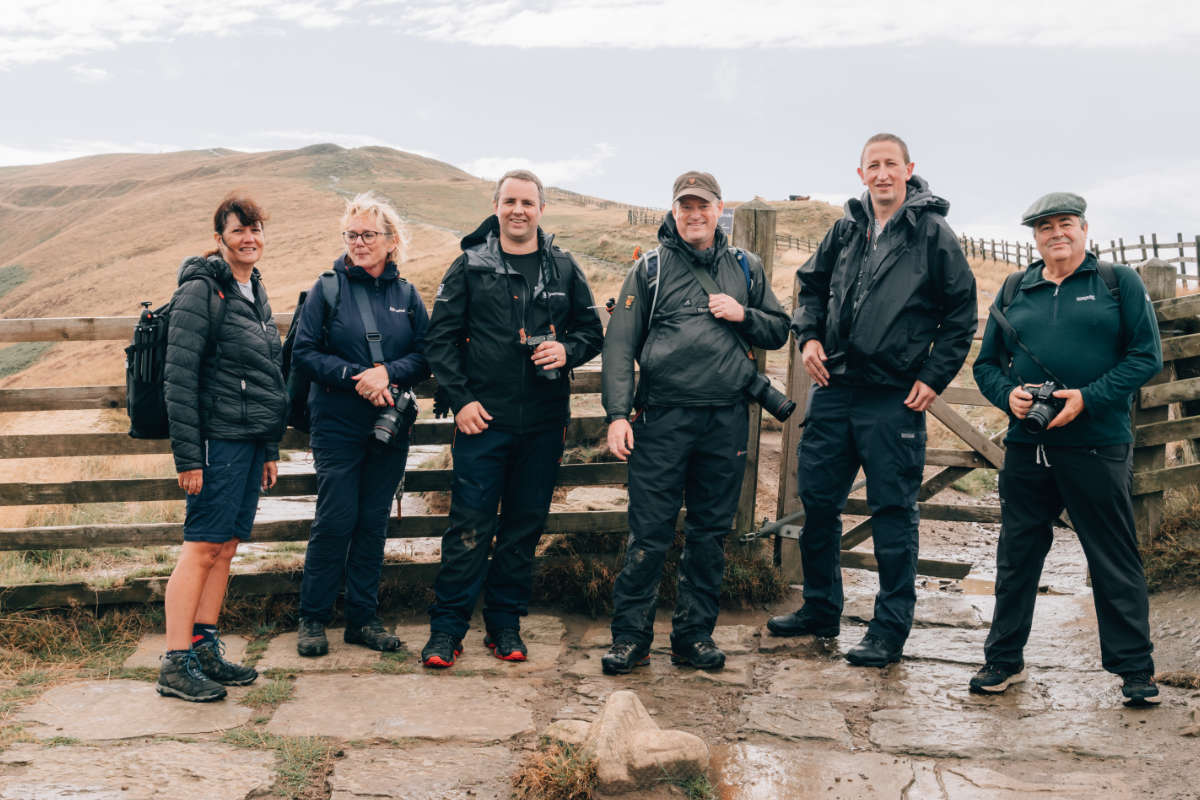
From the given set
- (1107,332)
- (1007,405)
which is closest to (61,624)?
(1007,405)

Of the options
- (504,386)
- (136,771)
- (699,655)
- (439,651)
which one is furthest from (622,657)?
(136,771)

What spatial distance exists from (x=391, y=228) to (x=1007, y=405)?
3099 mm

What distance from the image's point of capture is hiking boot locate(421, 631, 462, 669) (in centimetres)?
457

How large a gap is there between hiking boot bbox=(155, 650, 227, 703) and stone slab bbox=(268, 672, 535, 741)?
0.34 m

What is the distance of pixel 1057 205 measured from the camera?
4.01 meters

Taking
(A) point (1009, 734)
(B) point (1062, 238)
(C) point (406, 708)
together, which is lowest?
(A) point (1009, 734)

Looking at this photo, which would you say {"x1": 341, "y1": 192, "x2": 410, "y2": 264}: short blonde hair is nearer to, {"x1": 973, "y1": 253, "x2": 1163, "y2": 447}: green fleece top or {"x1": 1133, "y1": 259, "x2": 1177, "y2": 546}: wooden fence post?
{"x1": 973, "y1": 253, "x2": 1163, "y2": 447}: green fleece top

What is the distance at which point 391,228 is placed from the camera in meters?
4.67

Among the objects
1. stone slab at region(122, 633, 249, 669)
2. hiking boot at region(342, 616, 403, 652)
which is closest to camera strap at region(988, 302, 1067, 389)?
hiking boot at region(342, 616, 403, 652)

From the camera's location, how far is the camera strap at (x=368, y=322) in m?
4.58

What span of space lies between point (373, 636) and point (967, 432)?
150 inches

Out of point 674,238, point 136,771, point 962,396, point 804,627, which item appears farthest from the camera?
point 962,396

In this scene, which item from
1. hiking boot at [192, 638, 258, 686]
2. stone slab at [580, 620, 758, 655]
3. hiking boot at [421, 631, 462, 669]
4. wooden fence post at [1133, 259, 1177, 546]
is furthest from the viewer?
wooden fence post at [1133, 259, 1177, 546]

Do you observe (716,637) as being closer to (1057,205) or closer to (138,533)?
(1057,205)
